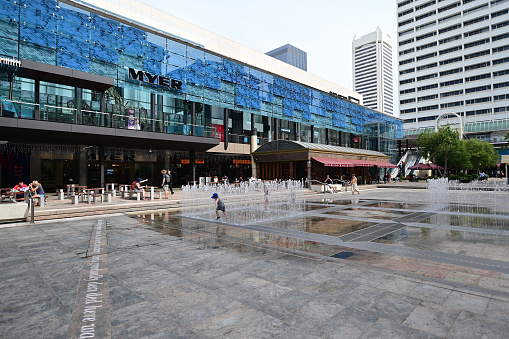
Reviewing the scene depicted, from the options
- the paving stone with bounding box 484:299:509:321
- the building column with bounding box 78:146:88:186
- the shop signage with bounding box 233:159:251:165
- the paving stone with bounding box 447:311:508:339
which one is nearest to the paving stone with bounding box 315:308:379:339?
the paving stone with bounding box 447:311:508:339

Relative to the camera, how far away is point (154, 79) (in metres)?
28.2

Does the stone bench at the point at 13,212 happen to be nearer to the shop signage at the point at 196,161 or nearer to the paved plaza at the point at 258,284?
the paved plaza at the point at 258,284

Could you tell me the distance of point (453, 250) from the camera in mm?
6941

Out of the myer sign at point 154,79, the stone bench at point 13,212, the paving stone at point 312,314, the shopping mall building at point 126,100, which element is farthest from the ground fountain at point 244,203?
the myer sign at point 154,79

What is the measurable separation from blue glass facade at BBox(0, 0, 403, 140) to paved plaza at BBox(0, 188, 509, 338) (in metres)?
17.6

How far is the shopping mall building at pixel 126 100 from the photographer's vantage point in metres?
19.8

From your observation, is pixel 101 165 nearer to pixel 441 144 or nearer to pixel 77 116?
pixel 77 116

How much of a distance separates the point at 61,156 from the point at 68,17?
12100mm

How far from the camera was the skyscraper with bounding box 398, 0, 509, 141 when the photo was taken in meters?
77.8

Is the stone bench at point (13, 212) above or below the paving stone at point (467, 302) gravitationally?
above

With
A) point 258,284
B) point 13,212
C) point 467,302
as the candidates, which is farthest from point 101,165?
point 467,302

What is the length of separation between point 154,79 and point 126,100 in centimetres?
346

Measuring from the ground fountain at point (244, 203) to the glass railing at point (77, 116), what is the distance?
5564 millimetres

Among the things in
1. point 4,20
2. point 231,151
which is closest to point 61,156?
point 4,20
